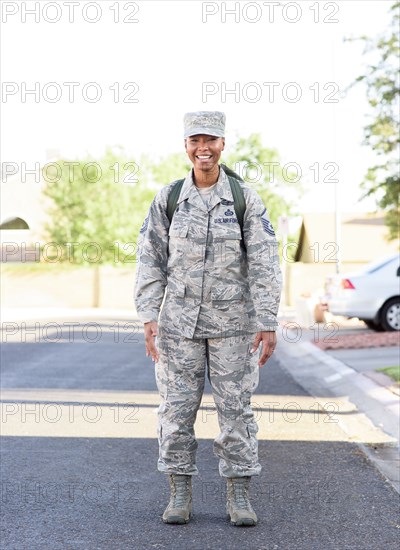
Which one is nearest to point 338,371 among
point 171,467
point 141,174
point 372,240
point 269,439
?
point 269,439

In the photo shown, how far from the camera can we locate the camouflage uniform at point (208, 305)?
16.8ft

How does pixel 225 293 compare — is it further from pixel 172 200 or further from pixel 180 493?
pixel 180 493

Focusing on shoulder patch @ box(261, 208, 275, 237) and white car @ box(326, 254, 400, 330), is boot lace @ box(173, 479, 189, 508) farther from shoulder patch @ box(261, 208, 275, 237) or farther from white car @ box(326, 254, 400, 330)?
white car @ box(326, 254, 400, 330)

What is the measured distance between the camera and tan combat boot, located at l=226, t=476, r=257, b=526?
513 cm

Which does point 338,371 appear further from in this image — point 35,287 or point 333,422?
point 35,287

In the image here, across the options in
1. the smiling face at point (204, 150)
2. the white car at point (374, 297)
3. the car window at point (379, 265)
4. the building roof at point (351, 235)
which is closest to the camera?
the smiling face at point (204, 150)

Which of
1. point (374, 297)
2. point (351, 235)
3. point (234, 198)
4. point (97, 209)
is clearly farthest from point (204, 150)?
point (351, 235)

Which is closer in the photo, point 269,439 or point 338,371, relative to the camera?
point 269,439

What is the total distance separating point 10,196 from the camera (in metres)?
47.9

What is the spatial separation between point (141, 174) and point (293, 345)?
2883 centimetres

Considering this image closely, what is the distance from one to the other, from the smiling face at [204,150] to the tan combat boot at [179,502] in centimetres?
159

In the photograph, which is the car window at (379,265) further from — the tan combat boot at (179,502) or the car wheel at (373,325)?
the tan combat boot at (179,502)

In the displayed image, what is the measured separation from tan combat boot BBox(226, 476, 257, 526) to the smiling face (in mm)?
1610

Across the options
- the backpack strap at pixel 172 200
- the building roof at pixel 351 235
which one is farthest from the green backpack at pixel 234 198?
the building roof at pixel 351 235
